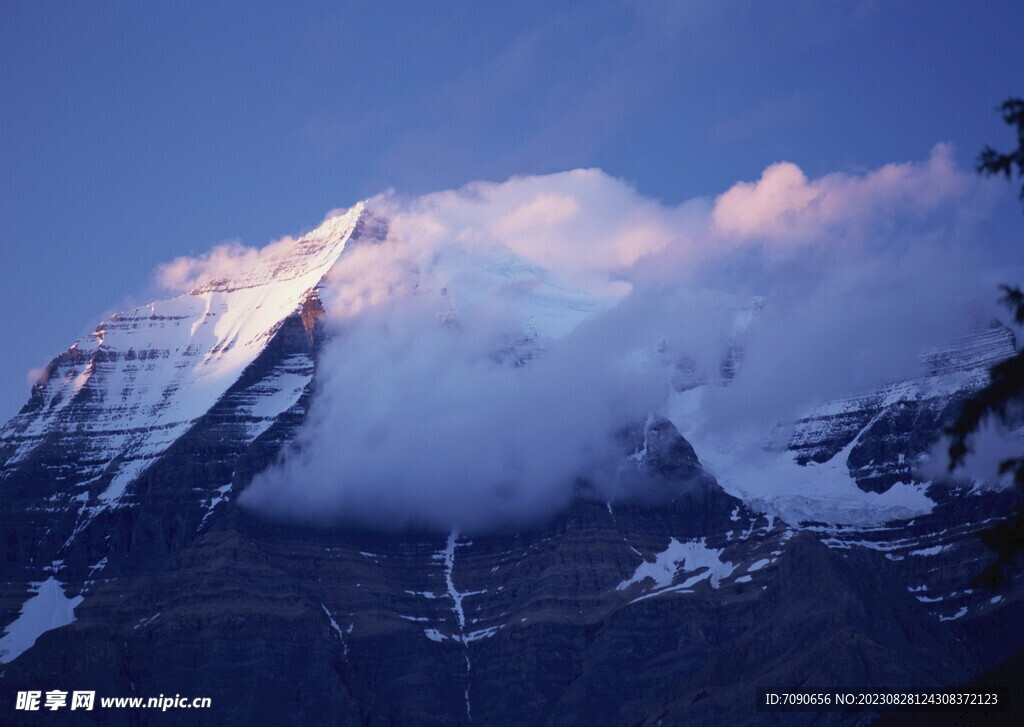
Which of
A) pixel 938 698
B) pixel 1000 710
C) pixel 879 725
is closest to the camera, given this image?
pixel 1000 710

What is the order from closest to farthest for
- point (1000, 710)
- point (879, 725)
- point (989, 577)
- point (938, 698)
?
1. point (989, 577)
2. point (1000, 710)
3. point (938, 698)
4. point (879, 725)

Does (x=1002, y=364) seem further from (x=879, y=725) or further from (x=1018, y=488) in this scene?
(x=879, y=725)

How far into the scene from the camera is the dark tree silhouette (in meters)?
37.9

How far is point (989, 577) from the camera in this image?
38219 mm

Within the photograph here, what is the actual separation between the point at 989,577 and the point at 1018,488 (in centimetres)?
226

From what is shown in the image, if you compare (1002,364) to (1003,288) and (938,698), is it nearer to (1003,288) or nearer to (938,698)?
(1003,288)

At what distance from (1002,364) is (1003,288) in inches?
65.1

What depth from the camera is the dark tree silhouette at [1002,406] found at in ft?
124

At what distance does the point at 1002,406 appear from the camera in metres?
38.3

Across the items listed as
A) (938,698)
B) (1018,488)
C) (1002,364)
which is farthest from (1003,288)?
(938,698)

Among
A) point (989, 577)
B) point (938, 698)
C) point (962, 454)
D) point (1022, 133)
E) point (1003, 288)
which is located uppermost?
point (938, 698)

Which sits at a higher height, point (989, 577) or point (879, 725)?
point (879, 725)

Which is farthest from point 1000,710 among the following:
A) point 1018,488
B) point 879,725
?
point 1018,488

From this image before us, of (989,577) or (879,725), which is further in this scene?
(879,725)
